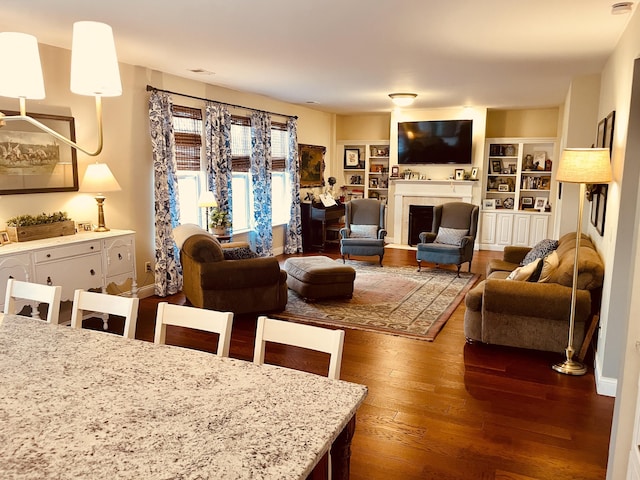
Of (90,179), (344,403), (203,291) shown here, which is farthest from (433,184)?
(344,403)

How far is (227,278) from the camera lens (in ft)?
15.1

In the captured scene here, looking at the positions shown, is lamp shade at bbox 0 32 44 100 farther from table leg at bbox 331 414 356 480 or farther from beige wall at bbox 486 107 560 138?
beige wall at bbox 486 107 560 138

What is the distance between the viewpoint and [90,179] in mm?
4426

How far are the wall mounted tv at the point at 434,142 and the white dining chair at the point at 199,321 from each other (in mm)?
7610

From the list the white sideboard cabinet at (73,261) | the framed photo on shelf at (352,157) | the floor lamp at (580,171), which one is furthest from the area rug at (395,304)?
the framed photo on shelf at (352,157)

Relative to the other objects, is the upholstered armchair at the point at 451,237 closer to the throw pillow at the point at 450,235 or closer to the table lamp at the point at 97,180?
the throw pillow at the point at 450,235

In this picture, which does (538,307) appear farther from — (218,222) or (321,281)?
(218,222)

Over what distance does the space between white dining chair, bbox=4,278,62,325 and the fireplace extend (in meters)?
7.63

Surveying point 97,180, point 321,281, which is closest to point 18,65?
point 97,180

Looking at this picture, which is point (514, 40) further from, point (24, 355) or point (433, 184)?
point (433, 184)

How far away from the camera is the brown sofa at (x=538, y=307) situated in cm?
377

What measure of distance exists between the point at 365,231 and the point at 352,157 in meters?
2.76

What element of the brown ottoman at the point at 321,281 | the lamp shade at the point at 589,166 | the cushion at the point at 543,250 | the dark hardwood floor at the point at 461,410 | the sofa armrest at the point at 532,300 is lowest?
the dark hardwood floor at the point at 461,410

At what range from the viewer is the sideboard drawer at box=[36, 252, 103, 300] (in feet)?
12.7
